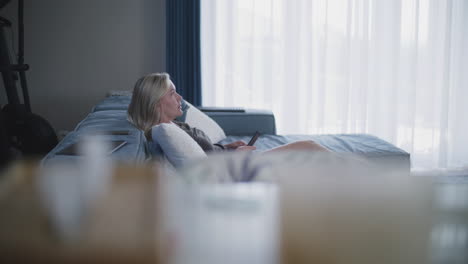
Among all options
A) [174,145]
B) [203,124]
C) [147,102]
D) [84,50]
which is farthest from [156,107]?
[84,50]

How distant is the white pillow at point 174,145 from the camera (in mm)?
1613

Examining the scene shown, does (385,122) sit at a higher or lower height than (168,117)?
lower

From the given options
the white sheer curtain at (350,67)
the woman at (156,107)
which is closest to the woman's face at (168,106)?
the woman at (156,107)

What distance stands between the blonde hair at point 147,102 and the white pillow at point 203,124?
0.60 meters

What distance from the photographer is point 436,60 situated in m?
4.25

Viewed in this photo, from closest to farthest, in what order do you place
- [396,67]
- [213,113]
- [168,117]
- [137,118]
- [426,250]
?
[426,250] → [137,118] → [168,117] → [213,113] → [396,67]

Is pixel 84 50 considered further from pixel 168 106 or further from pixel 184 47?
pixel 168 106

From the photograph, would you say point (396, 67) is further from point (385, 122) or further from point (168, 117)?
point (168, 117)

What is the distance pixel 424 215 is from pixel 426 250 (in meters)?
0.03

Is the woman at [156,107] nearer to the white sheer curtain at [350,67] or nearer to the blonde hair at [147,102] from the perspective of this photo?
the blonde hair at [147,102]

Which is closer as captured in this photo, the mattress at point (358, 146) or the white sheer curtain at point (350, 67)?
the mattress at point (358, 146)

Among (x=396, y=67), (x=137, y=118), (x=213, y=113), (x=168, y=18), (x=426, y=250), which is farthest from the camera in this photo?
(x=396, y=67)

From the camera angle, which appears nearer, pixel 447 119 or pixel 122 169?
pixel 122 169

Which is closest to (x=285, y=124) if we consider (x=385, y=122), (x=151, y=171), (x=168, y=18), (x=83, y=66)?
(x=385, y=122)
